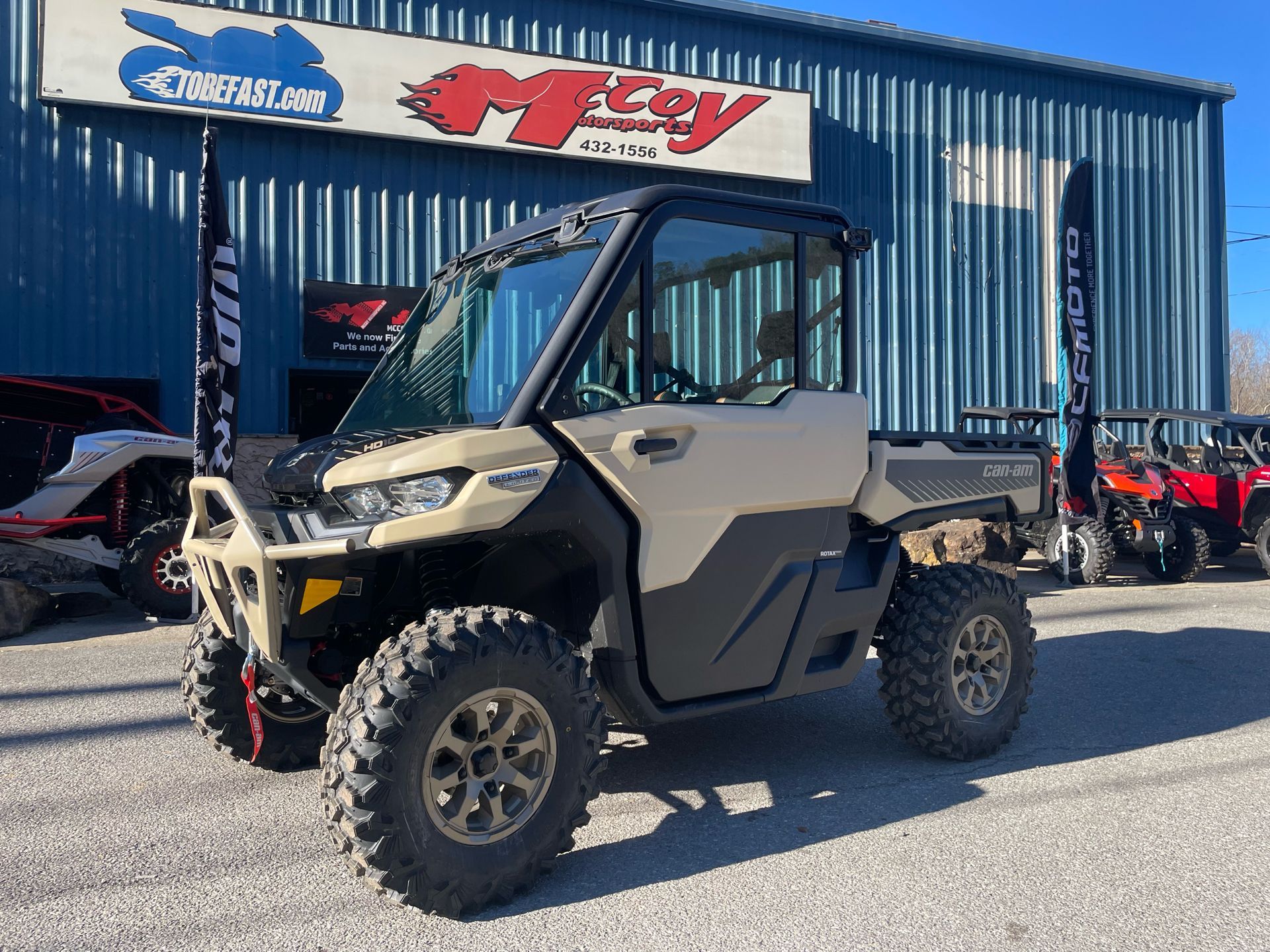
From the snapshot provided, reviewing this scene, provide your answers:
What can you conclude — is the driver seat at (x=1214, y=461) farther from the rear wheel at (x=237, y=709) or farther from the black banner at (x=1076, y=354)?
the rear wheel at (x=237, y=709)

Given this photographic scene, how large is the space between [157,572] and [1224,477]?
11816mm

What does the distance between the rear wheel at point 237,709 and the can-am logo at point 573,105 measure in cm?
1049

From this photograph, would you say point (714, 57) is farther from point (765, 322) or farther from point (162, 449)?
point (765, 322)

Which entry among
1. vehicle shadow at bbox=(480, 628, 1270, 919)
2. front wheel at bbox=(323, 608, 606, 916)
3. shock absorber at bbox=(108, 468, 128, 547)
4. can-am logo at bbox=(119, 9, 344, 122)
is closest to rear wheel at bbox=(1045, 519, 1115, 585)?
vehicle shadow at bbox=(480, 628, 1270, 919)

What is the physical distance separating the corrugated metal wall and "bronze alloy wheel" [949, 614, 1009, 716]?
10.2 meters

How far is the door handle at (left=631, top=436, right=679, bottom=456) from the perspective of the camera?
3674mm

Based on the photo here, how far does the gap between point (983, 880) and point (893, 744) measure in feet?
5.38

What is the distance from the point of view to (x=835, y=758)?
4.86m

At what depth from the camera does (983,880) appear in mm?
3453

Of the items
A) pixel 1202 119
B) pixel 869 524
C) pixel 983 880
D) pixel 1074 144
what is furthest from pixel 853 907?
pixel 1202 119

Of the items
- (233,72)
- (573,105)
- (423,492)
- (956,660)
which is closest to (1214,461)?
(573,105)

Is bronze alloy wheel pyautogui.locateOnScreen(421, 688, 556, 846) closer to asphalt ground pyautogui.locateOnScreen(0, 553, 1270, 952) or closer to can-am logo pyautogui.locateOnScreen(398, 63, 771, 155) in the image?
asphalt ground pyautogui.locateOnScreen(0, 553, 1270, 952)

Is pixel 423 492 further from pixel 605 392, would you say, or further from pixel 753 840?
pixel 753 840

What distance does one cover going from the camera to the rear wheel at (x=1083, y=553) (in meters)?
11.2
